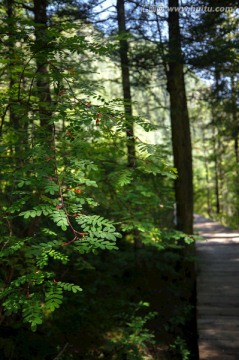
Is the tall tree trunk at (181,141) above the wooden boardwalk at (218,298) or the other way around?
above

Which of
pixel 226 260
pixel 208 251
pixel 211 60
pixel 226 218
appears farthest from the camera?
pixel 226 218

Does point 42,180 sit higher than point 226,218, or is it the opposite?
point 42,180

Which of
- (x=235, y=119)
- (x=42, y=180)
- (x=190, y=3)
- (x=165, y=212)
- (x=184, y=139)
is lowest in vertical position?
(x=165, y=212)

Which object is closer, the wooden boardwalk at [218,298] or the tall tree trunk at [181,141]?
the wooden boardwalk at [218,298]

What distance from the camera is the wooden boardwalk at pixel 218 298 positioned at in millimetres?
4969

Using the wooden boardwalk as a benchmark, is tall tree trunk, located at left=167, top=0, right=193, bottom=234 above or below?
above

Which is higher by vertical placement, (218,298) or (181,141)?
(181,141)

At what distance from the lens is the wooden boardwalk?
4969 millimetres

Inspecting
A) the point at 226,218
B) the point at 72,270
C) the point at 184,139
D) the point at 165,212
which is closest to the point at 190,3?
the point at 184,139

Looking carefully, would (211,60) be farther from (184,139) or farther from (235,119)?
(235,119)

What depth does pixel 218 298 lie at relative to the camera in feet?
21.7

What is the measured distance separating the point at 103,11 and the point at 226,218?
1475cm

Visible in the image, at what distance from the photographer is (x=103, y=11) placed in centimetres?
775

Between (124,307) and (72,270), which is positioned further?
(72,270)
